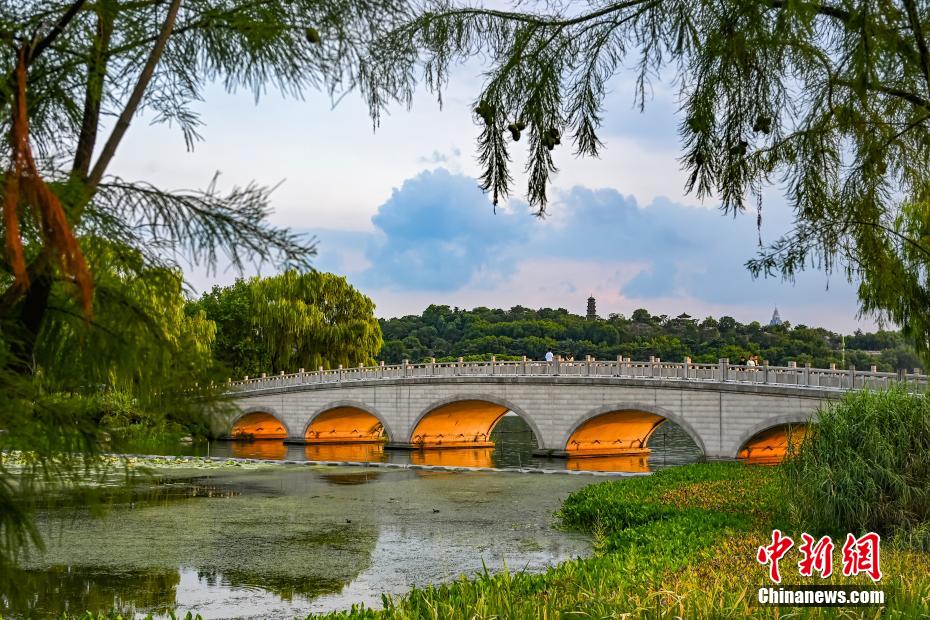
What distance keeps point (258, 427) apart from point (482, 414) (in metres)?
13.8

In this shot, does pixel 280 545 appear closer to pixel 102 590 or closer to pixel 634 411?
pixel 102 590

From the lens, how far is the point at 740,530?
33.4 feet

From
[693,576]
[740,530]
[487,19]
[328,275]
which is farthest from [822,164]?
[328,275]

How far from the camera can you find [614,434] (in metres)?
35.2

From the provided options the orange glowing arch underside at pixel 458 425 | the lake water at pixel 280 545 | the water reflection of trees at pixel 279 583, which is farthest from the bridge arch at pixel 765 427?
the water reflection of trees at pixel 279 583

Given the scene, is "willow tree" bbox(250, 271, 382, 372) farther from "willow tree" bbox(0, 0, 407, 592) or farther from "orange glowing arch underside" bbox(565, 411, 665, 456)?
"willow tree" bbox(0, 0, 407, 592)

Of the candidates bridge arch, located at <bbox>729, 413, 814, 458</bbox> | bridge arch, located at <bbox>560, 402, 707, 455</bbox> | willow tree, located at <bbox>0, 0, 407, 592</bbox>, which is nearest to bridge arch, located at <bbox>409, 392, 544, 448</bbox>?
bridge arch, located at <bbox>560, 402, 707, 455</bbox>

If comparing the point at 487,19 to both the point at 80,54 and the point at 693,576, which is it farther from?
the point at 693,576

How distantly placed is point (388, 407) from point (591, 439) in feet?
29.8

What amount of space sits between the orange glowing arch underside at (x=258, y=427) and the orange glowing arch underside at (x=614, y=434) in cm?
1743

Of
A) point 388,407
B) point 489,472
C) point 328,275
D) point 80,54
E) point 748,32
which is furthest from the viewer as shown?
point 328,275

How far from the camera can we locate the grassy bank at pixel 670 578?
4.95 m

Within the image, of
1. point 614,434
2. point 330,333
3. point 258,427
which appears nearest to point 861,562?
point 614,434

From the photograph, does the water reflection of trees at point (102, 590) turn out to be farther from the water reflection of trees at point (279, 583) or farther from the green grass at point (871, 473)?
the green grass at point (871, 473)
